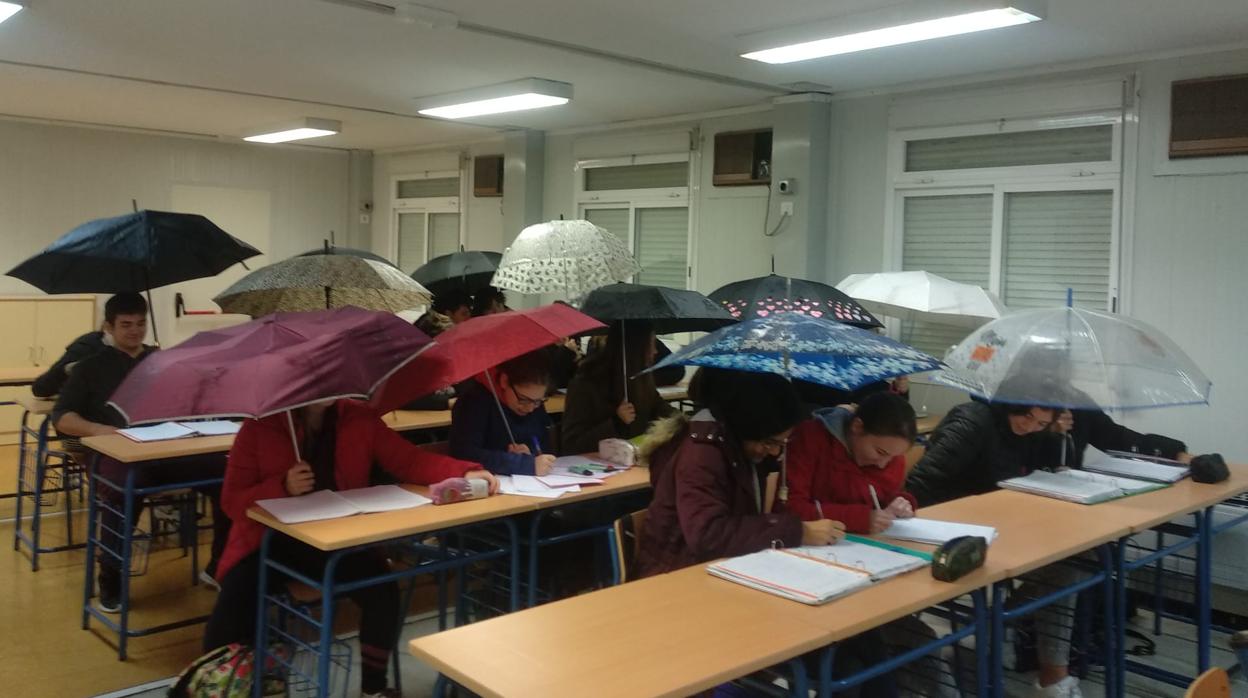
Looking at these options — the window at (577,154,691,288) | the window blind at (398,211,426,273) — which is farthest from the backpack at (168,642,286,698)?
the window blind at (398,211,426,273)

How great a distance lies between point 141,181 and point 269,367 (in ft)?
26.3

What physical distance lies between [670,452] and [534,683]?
1.07 m

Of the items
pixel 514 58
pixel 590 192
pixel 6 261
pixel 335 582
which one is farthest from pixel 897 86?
pixel 6 261

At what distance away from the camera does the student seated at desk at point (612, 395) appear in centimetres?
431

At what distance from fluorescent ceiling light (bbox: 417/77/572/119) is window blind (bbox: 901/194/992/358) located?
2424 mm

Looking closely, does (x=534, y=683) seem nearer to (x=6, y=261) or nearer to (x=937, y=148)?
(x=937, y=148)

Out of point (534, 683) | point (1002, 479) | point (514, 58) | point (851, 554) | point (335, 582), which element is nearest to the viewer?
point (534, 683)

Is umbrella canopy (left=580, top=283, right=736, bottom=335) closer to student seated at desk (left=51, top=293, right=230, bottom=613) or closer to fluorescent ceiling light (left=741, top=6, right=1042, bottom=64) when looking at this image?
fluorescent ceiling light (left=741, top=6, right=1042, bottom=64)

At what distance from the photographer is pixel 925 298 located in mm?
5438

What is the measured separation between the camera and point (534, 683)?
1880mm

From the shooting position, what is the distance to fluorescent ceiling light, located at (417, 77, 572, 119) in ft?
21.1

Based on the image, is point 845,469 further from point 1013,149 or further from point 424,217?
point 424,217

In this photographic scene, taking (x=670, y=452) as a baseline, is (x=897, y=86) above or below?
above

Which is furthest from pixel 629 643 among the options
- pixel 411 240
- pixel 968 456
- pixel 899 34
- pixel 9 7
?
pixel 411 240
